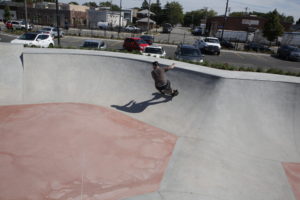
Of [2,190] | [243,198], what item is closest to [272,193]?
[243,198]

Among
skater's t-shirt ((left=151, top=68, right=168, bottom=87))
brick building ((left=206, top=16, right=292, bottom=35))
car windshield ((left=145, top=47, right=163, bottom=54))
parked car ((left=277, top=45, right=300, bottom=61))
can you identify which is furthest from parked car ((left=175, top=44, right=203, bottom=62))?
brick building ((left=206, top=16, right=292, bottom=35))

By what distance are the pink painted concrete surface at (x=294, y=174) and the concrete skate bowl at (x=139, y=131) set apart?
31mm

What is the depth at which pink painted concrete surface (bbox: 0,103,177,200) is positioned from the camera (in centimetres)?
467

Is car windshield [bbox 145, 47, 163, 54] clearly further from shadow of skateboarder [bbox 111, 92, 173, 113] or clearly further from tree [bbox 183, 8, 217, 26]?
tree [bbox 183, 8, 217, 26]

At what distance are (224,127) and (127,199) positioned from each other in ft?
13.0

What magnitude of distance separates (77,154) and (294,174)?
550 centimetres

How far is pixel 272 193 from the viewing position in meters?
4.83

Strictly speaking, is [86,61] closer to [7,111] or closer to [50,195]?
[7,111]

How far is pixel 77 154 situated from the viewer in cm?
575

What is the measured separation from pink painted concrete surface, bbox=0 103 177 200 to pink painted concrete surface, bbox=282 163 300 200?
2945mm

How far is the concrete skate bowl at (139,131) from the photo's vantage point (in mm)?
4844

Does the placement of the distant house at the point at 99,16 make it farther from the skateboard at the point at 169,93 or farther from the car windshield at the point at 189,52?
the skateboard at the point at 169,93

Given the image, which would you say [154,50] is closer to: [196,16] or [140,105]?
[140,105]

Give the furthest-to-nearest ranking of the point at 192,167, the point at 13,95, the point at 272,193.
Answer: the point at 13,95, the point at 192,167, the point at 272,193
